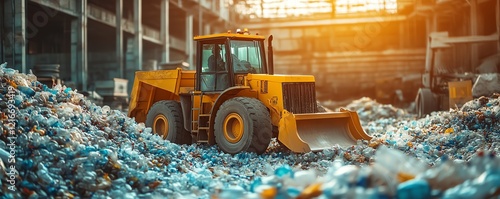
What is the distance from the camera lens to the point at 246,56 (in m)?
8.83

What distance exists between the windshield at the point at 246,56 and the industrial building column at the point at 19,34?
9.29 meters

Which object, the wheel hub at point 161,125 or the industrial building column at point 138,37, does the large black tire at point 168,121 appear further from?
the industrial building column at point 138,37

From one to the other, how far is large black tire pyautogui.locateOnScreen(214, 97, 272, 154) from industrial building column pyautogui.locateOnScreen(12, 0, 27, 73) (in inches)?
379

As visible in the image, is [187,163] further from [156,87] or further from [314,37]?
[314,37]

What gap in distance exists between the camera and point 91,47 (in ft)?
107

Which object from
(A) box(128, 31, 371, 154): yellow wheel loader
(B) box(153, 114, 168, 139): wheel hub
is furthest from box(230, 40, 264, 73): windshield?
(B) box(153, 114, 168, 139): wheel hub

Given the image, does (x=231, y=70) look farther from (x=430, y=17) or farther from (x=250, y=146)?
(x=430, y=17)

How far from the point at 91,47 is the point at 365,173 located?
3125 centimetres

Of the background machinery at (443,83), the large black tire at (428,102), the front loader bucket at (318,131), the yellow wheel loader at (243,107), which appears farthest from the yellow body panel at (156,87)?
the large black tire at (428,102)

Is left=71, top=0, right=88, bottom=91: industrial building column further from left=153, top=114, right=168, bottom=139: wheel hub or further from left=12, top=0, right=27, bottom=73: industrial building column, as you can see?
left=153, top=114, right=168, bottom=139: wheel hub

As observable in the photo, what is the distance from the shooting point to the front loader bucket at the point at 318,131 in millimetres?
7520

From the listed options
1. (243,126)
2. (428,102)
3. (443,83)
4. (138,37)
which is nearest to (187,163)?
(243,126)

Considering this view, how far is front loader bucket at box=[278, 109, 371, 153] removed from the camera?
7.52m

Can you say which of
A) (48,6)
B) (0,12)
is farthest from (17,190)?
(48,6)
